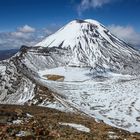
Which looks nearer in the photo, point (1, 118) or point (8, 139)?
point (8, 139)

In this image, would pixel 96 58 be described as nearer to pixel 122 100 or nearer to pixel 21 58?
pixel 21 58

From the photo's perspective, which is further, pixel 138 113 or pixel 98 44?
pixel 98 44

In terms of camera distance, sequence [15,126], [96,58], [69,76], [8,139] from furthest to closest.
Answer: [96,58], [69,76], [15,126], [8,139]

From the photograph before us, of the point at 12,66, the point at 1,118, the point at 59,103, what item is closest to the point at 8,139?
the point at 1,118

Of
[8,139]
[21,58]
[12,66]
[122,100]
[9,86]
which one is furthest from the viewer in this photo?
[21,58]

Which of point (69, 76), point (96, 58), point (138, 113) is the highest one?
point (96, 58)

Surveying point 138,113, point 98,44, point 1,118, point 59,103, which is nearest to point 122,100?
point 138,113

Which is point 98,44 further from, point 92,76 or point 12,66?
point 12,66

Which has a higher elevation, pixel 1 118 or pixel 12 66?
pixel 12 66

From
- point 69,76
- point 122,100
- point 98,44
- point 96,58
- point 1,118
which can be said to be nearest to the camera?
point 1,118
